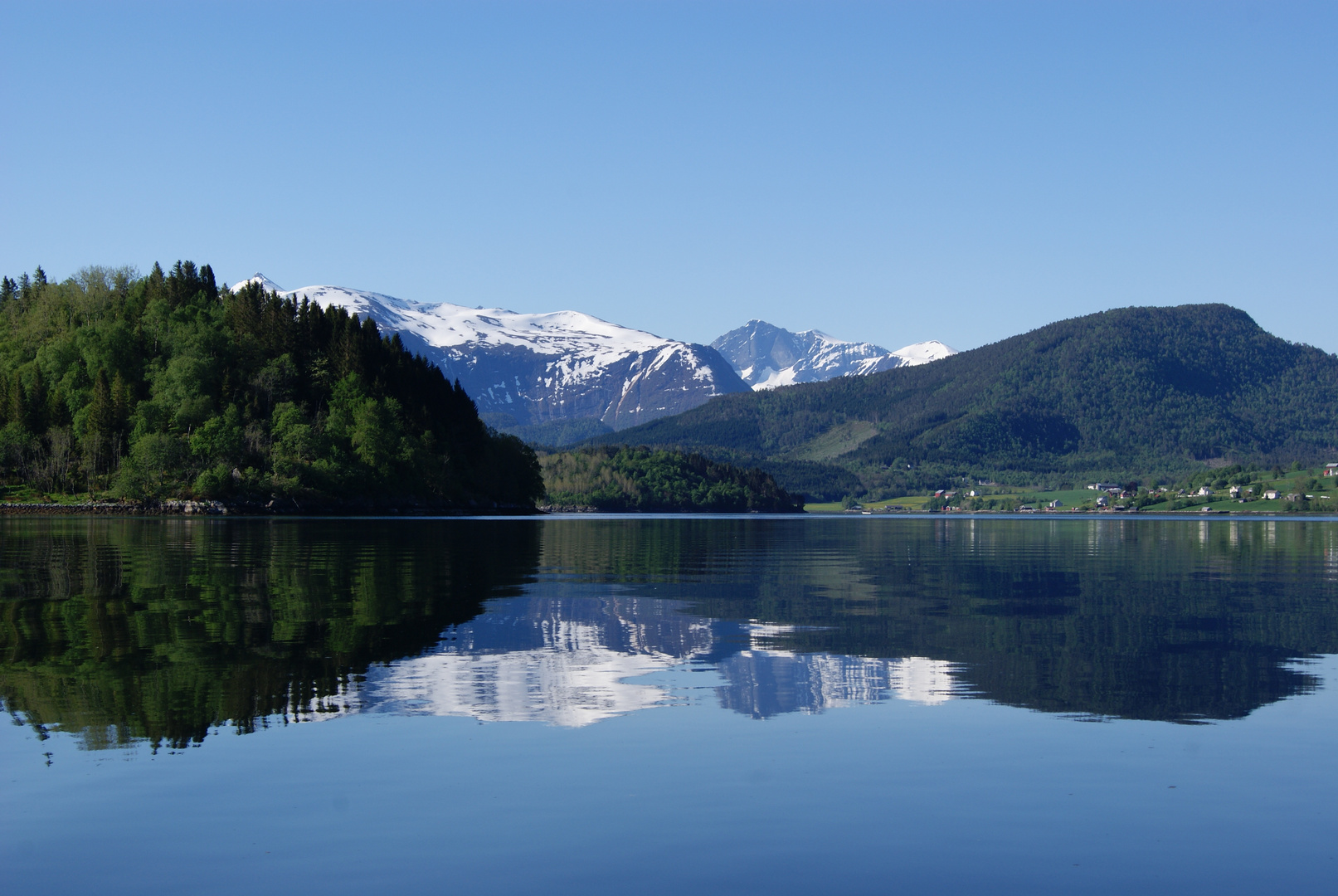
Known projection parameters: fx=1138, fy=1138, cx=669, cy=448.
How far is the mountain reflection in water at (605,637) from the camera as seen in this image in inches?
789

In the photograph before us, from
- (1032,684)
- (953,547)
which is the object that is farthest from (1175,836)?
(953,547)

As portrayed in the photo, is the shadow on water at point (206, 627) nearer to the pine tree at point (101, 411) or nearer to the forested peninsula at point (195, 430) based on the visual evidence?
the forested peninsula at point (195, 430)

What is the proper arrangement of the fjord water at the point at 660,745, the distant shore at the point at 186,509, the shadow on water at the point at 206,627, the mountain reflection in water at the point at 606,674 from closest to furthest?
the fjord water at the point at 660,745 < the shadow on water at the point at 206,627 < the mountain reflection in water at the point at 606,674 < the distant shore at the point at 186,509

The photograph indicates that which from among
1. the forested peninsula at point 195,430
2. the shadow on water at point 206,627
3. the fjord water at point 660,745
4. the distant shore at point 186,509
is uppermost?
the forested peninsula at point 195,430

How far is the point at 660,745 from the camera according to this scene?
17031 mm

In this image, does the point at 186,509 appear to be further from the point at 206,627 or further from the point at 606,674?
the point at 606,674

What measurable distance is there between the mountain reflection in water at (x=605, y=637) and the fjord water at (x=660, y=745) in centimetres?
17

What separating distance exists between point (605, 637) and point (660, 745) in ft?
40.2

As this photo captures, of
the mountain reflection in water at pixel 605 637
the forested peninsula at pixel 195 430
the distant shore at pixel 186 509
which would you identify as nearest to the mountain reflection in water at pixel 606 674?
the mountain reflection in water at pixel 605 637

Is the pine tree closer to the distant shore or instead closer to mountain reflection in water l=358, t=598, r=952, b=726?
the distant shore

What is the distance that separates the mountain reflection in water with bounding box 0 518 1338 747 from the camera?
20031mm

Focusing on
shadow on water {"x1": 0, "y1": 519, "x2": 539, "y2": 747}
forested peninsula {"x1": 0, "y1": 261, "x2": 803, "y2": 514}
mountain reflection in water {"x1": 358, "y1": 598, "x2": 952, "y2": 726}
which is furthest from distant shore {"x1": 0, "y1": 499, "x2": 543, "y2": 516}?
mountain reflection in water {"x1": 358, "y1": 598, "x2": 952, "y2": 726}

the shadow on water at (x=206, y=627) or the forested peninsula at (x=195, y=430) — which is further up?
the forested peninsula at (x=195, y=430)

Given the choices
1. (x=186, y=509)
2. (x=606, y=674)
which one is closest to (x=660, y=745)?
(x=606, y=674)
